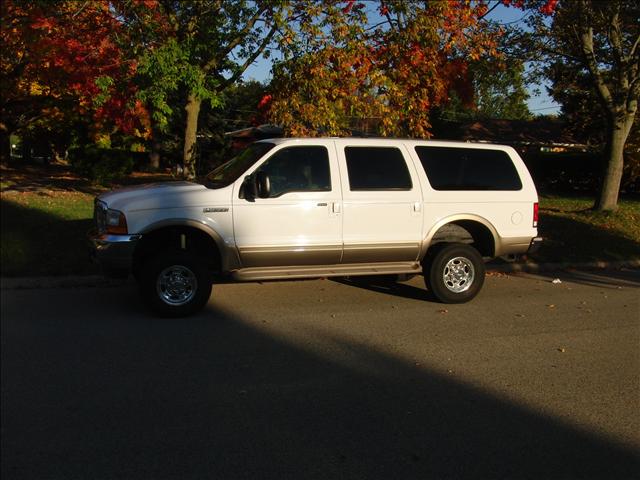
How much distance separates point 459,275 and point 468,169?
1407mm

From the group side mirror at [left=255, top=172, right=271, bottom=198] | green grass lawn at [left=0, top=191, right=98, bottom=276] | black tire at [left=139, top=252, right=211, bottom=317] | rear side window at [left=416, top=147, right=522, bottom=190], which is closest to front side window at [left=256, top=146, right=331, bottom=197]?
side mirror at [left=255, top=172, right=271, bottom=198]

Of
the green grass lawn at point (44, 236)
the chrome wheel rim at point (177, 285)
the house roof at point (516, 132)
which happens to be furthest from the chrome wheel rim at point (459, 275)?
the house roof at point (516, 132)

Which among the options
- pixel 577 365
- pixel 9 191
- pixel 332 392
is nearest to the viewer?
pixel 332 392

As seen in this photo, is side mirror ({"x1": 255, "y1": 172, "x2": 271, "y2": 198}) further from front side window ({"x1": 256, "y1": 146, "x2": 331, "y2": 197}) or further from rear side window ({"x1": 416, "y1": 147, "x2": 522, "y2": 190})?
rear side window ({"x1": 416, "y1": 147, "x2": 522, "y2": 190})

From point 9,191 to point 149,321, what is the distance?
38.7 ft

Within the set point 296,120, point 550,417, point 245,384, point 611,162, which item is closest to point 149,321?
point 245,384

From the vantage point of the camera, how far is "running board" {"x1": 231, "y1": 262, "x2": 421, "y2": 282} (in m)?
6.96

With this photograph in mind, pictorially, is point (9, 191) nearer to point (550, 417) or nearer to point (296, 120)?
point (296, 120)

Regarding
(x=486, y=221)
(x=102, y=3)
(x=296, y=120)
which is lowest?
A: (x=486, y=221)

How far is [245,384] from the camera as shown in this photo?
190 inches

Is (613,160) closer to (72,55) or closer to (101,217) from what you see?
(101,217)

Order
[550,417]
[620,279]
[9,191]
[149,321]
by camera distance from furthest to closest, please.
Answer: [9,191], [620,279], [149,321], [550,417]

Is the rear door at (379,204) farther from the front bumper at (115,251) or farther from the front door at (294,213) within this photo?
the front bumper at (115,251)

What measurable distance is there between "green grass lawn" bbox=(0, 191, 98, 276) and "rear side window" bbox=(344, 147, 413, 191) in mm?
3720
